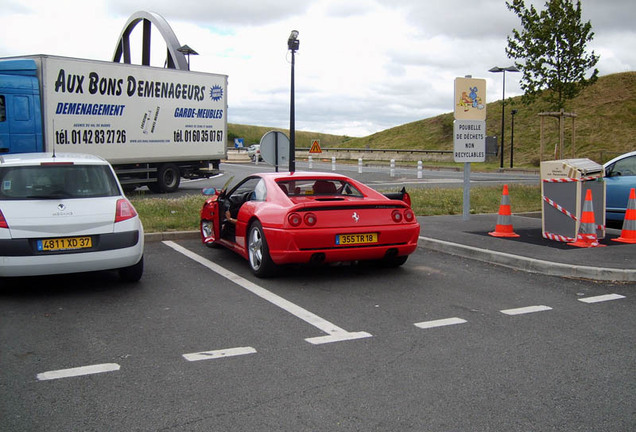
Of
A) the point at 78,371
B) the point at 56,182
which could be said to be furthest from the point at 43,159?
the point at 78,371

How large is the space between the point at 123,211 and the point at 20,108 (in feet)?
35.7

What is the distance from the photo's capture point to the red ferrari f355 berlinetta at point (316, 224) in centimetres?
705

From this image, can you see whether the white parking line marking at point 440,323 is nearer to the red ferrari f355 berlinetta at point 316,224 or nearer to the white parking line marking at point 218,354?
the white parking line marking at point 218,354

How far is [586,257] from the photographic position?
8.17 m

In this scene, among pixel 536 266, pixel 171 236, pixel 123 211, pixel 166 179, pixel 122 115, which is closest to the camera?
pixel 123 211

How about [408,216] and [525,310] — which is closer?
[525,310]

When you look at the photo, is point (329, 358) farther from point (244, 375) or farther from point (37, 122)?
point (37, 122)

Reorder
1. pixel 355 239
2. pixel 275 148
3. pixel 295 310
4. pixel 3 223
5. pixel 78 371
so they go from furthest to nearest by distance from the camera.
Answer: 1. pixel 275 148
2. pixel 355 239
3. pixel 3 223
4. pixel 295 310
5. pixel 78 371

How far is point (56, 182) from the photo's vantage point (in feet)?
22.7

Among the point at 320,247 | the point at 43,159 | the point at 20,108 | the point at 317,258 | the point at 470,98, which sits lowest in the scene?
the point at 317,258

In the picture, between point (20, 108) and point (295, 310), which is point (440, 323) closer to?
point (295, 310)

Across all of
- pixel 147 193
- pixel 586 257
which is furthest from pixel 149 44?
pixel 586 257

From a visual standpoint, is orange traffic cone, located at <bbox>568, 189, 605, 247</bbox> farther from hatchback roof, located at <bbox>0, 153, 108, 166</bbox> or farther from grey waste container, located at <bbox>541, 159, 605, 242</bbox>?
hatchback roof, located at <bbox>0, 153, 108, 166</bbox>

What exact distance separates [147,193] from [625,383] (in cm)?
1848
